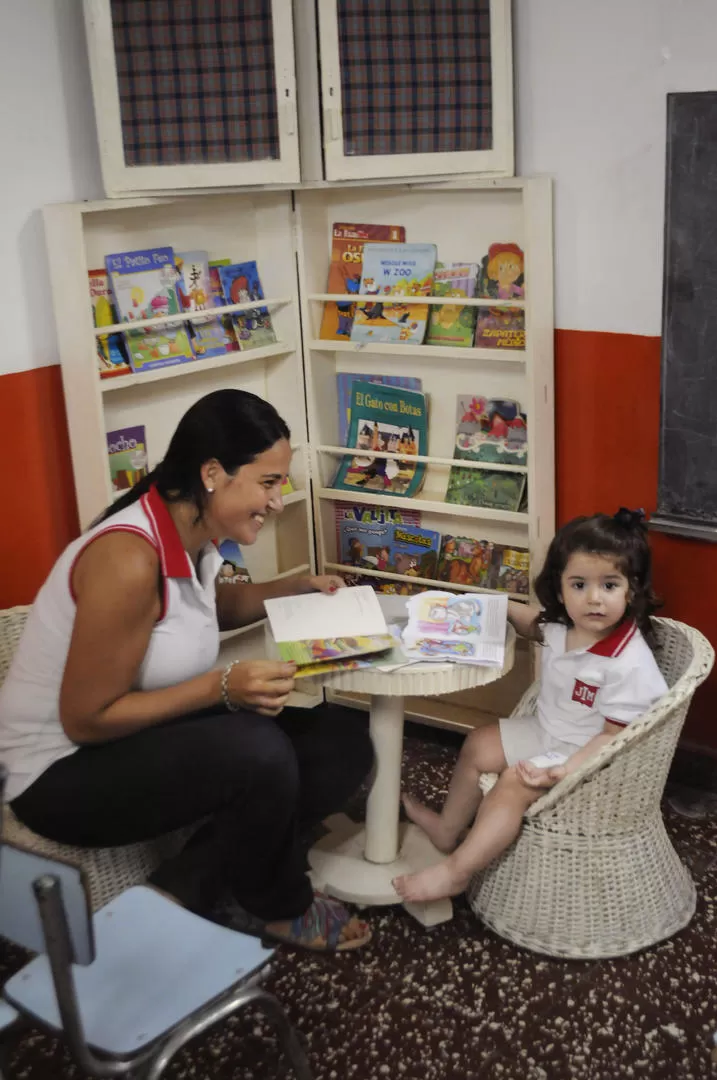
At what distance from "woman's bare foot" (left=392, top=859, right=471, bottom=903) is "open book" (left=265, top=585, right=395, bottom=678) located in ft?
1.61

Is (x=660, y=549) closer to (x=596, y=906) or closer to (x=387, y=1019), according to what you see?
(x=596, y=906)

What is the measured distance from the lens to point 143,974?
1665mm

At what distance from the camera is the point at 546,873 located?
238cm

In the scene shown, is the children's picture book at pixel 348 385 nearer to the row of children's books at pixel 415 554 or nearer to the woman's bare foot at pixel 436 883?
the row of children's books at pixel 415 554

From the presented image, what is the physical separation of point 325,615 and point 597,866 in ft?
2.51

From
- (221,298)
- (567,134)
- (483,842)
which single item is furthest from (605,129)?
(483,842)

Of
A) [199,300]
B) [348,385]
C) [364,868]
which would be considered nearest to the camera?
[364,868]

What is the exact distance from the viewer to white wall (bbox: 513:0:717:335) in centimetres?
261

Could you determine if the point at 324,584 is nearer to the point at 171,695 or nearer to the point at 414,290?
the point at 171,695

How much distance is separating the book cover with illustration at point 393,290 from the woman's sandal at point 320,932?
152 centimetres

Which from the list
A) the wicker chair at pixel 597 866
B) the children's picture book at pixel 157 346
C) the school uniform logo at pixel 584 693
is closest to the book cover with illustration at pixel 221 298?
the children's picture book at pixel 157 346

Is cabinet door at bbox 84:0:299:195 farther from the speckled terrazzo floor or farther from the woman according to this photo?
the speckled terrazzo floor

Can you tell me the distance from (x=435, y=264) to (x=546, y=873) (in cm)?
164

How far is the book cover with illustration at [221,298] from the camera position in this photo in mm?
3137
